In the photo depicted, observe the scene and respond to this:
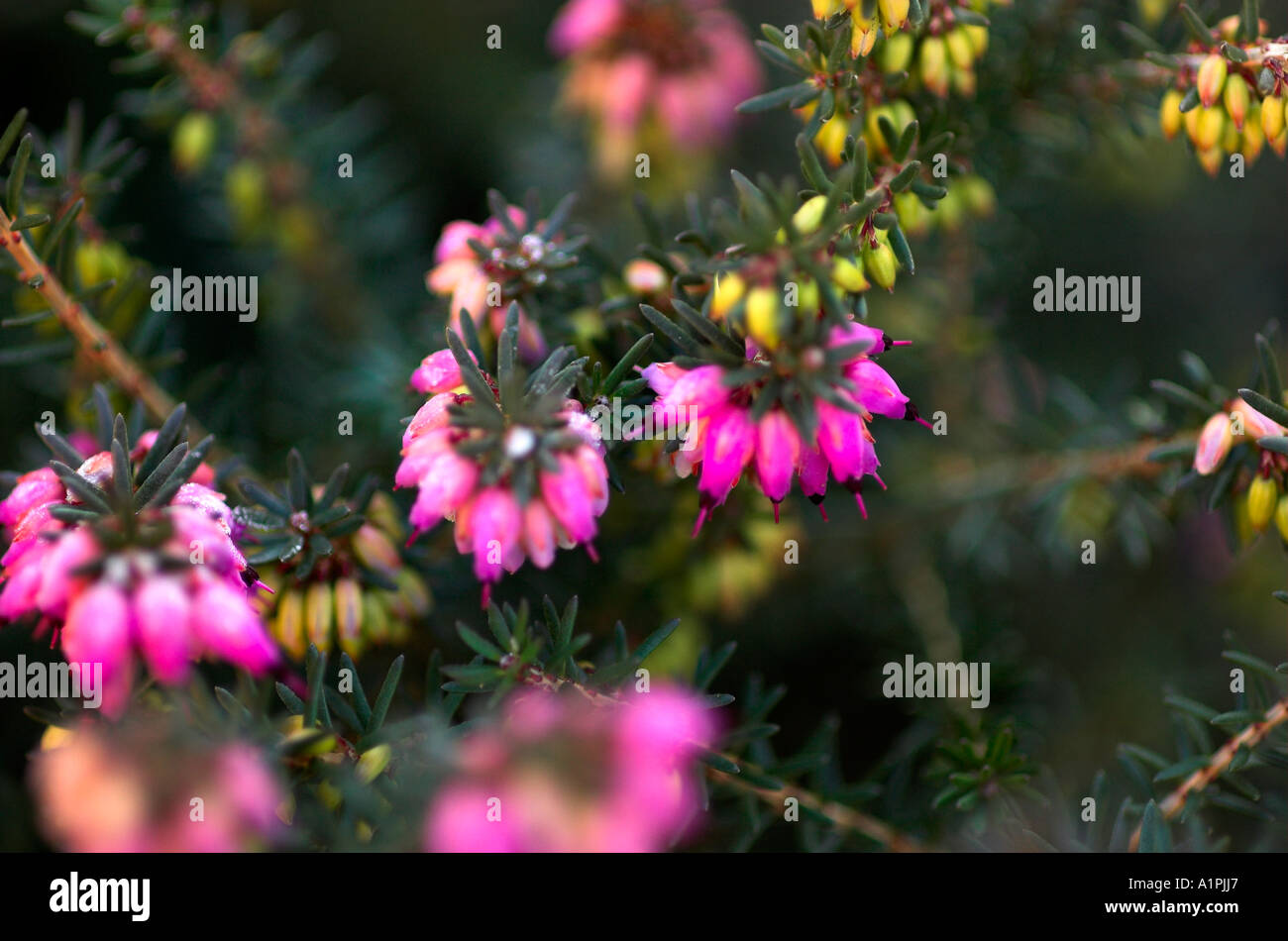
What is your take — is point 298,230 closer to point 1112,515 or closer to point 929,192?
point 929,192

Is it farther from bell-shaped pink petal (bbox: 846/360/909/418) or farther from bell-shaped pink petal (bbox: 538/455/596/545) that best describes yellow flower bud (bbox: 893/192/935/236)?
bell-shaped pink petal (bbox: 538/455/596/545)

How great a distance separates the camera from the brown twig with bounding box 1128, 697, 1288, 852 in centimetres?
172

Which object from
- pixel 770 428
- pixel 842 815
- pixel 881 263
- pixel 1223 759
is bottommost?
pixel 842 815

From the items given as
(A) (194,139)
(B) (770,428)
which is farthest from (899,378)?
(A) (194,139)

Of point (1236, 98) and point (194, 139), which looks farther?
point (194, 139)

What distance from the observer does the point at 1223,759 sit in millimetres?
1759

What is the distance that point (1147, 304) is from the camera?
328 cm

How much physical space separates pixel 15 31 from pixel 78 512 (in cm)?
263

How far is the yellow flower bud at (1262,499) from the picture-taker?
A: 5.62ft

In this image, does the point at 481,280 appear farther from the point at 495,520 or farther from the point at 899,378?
the point at 899,378

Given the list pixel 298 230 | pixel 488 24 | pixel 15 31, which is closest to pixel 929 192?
pixel 298 230

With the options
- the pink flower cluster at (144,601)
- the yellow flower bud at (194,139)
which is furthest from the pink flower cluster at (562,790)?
the yellow flower bud at (194,139)

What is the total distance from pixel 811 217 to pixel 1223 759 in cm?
125
